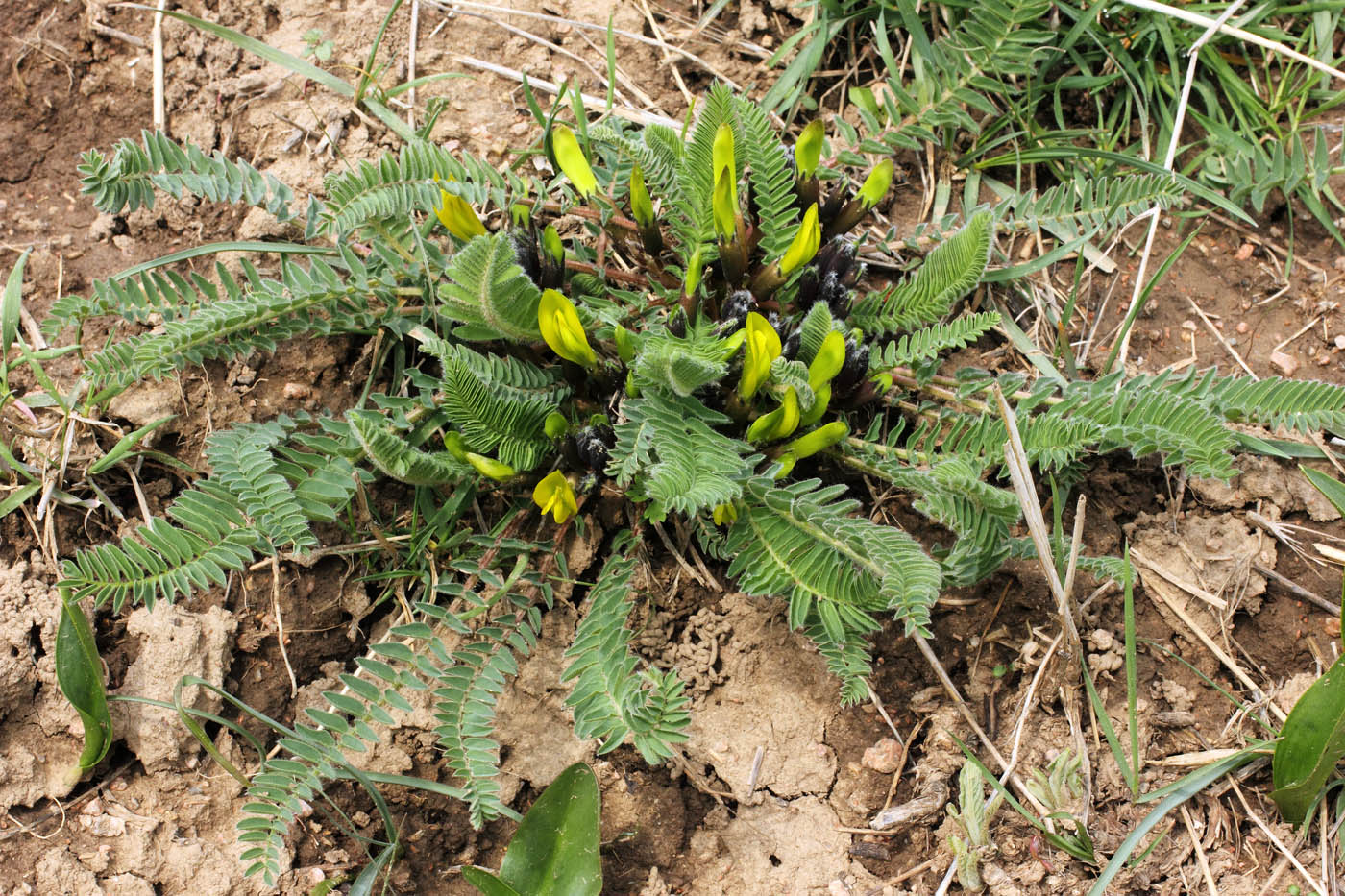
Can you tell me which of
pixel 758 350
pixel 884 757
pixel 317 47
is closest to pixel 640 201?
pixel 758 350

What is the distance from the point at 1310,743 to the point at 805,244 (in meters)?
1.62

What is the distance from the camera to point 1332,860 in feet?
7.84

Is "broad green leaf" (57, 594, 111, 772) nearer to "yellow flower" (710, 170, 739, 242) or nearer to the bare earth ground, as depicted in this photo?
the bare earth ground

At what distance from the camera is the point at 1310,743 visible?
234 centimetres

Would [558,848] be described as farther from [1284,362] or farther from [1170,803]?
[1284,362]

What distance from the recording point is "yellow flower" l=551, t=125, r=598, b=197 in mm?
2666

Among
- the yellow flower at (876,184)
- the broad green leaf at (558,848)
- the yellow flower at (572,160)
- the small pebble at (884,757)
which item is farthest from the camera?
the yellow flower at (876,184)

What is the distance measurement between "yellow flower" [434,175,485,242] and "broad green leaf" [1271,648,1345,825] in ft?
7.24

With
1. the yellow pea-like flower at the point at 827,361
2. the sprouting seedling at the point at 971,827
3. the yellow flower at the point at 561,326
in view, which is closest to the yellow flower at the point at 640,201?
the yellow flower at the point at 561,326

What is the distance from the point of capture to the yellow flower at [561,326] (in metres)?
2.37

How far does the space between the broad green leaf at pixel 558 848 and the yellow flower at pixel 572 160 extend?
1.50m

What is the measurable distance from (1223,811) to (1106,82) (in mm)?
2206

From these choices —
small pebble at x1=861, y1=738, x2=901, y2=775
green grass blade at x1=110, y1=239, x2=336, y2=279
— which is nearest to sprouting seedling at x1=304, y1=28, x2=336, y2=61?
green grass blade at x1=110, y1=239, x2=336, y2=279

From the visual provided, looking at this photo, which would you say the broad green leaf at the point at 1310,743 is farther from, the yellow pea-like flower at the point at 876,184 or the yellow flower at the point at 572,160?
the yellow flower at the point at 572,160
